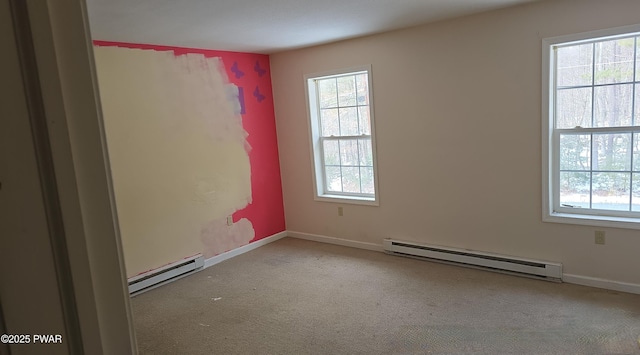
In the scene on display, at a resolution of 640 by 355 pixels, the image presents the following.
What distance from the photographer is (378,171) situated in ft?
15.1

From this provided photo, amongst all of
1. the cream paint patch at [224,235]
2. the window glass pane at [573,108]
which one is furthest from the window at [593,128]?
the cream paint patch at [224,235]

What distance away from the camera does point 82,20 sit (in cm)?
45

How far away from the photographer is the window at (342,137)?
474 cm

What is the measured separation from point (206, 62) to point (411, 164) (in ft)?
7.84

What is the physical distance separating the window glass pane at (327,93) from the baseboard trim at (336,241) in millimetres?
1599

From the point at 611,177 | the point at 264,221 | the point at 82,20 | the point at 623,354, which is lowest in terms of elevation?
the point at 623,354

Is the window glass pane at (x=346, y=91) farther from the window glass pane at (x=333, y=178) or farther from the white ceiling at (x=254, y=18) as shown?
the window glass pane at (x=333, y=178)

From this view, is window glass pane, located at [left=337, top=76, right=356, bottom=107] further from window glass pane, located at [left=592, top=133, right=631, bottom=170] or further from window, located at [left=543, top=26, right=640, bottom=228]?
window glass pane, located at [left=592, top=133, right=631, bottom=170]

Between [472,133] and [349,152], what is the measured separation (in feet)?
5.00

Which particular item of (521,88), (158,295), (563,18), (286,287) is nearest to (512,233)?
(521,88)

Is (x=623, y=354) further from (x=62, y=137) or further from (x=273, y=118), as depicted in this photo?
(x=273, y=118)

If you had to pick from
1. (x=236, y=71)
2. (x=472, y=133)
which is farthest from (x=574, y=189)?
(x=236, y=71)

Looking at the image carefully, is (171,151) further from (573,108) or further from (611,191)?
(611,191)

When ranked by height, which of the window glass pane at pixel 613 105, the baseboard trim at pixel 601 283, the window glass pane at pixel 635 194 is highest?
the window glass pane at pixel 613 105
